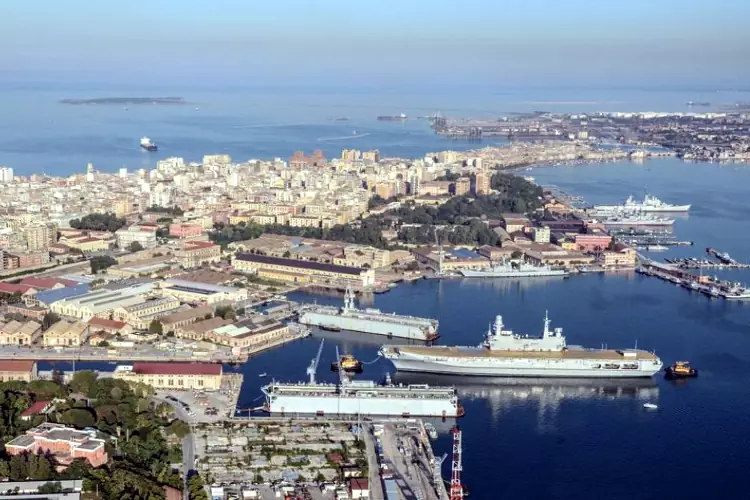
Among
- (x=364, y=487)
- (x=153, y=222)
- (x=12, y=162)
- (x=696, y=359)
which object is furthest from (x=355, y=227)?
Answer: (x=12, y=162)

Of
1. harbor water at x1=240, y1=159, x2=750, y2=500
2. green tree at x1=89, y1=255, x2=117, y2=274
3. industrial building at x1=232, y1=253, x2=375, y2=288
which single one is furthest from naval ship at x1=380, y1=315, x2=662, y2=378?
green tree at x1=89, y1=255, x2=117, y2=274

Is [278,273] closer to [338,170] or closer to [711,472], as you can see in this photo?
[711,472]

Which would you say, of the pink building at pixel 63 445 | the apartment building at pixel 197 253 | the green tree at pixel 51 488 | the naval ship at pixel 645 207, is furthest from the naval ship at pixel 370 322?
the naval ship at pixel 645 207

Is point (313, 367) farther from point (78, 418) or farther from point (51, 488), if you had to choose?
point (51, 488)

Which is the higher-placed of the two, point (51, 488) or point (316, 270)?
point (316, 270)

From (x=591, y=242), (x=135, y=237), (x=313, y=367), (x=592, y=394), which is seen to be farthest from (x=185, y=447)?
(x=591, y=242)

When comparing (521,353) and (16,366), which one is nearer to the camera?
(16,366)

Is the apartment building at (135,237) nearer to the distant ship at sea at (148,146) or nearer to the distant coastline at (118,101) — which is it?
the distant ship at sea at (148,146)
